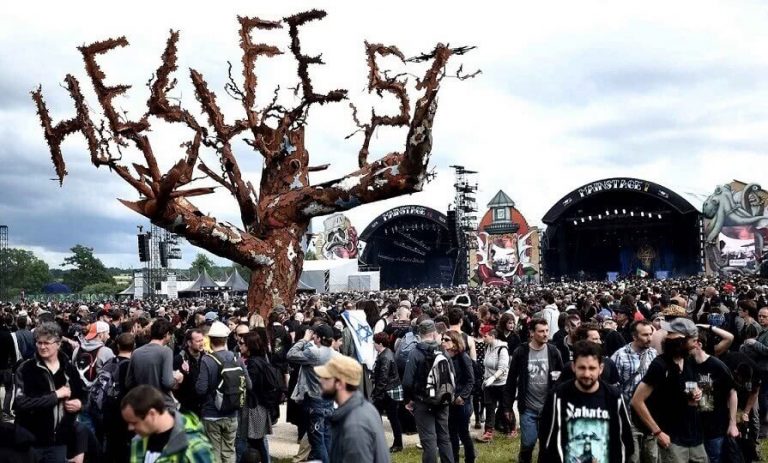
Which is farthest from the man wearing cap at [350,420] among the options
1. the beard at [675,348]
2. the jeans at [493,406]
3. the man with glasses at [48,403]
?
the jeans at [493,406]

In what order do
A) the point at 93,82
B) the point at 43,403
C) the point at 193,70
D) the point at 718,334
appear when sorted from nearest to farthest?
the point at 43,403, the point at 718,334, the point at 93,82, the point at 193,70

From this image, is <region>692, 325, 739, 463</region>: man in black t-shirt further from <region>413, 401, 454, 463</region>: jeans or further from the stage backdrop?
the stage backdrop

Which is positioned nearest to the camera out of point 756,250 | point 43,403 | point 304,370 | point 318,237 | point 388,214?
point 43,403

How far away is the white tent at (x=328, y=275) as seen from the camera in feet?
158

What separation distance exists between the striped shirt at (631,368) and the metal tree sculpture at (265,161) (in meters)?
8.24

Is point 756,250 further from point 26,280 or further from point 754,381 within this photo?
point 26,280

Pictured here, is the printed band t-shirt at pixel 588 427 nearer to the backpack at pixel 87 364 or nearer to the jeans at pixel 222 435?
the jeans at pixel 222 435

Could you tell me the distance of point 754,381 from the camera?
→ 24.2ft

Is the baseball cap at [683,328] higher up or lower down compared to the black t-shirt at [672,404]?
higher up

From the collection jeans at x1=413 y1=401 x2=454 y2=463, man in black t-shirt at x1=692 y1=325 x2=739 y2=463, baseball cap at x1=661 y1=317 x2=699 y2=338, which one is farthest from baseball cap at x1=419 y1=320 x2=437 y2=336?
baseball cap at x1=661 y1=317 x2=699 y2=338

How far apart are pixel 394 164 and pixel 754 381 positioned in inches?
362

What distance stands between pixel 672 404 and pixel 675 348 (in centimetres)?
36

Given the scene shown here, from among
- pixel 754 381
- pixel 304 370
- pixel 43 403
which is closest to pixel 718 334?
pixel 754 381

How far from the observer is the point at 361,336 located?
29.0ft
